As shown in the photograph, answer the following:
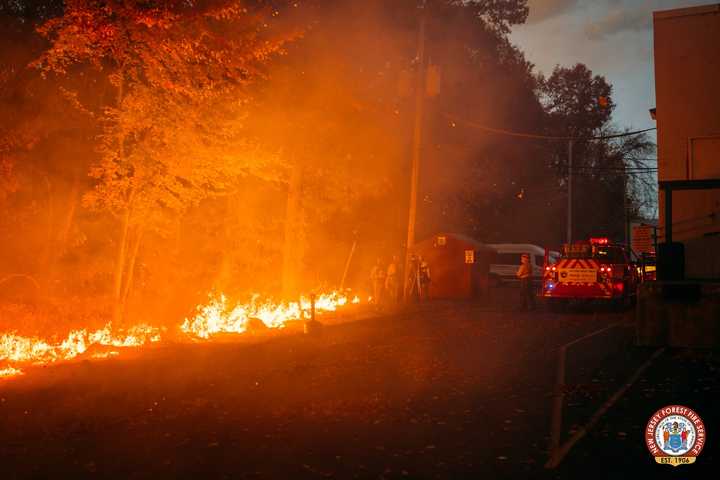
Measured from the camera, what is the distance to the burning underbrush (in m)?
9.61

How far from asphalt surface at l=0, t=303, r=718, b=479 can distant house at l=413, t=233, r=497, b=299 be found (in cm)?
1207

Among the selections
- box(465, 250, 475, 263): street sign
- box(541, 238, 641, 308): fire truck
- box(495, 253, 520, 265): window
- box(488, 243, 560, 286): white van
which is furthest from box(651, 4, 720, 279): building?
box(495, 253, 520, 265): window

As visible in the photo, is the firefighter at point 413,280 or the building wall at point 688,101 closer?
the building wall at point 688,101

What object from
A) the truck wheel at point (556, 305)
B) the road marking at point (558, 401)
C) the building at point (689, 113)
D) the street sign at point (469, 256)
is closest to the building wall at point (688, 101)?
the building at point (689, 113)

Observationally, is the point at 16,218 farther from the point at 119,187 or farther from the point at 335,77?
the point at 335,77

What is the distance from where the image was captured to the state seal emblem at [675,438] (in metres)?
4.96

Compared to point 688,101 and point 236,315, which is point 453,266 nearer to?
point 688,101

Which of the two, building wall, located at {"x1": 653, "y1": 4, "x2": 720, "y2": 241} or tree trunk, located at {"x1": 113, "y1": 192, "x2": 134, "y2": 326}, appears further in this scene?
building wall, located at {"x1": 653, "y1": 4, "x2": 720, "y2": 241}

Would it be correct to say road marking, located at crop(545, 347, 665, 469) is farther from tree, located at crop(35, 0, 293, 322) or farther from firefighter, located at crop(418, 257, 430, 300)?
firefighter, located at crop(418, 257, 430, 300)

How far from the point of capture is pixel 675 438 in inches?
203

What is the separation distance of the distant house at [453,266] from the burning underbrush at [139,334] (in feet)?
24.2

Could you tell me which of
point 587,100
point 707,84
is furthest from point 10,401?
point 587,100

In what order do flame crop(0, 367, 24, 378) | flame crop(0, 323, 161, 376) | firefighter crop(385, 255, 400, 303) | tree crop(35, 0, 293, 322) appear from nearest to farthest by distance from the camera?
flame crop(0, 367, 24, 378), flame crop(0, 323, 161, 376), tree crop(35, 0, 293, 322), firefighter crop(385, 255, 400, 303)

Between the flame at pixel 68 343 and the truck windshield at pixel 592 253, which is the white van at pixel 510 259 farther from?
the flame at pixel 68 343
